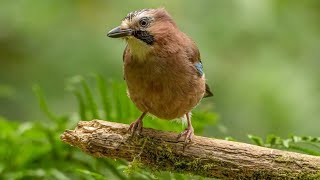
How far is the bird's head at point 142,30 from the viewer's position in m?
4.52

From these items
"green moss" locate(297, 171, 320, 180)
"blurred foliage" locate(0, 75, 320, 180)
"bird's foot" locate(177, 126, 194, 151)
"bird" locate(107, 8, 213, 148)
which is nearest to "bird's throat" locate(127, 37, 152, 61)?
"bird" locate(107, 8, 213, 148)

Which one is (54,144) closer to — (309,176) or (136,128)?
(136,128)

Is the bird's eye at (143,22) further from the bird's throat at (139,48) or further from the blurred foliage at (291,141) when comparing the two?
the blurred foliage at (291,141)

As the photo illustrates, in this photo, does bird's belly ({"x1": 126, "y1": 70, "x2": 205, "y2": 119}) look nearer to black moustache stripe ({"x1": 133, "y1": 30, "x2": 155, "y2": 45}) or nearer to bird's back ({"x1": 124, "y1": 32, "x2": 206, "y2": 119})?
bird's back ({"x1": 124, "y1": 32, "x2": 206, "y2": 119})

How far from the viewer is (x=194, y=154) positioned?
14.1ft

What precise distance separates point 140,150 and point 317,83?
3020mm

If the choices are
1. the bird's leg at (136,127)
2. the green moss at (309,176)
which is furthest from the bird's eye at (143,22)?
the green moss at (309,176)

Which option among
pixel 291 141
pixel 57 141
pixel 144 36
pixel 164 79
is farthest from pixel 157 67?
pixel 57 141

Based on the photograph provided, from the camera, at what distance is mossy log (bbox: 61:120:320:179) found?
409cm

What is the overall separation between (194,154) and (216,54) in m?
3.08

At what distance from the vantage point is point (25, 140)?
5.66 meters

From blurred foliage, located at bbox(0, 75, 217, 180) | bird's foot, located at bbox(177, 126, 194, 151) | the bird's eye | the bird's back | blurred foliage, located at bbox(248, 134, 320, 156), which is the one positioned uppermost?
the bird's eye

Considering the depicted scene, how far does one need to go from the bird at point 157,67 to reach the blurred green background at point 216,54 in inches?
74.6

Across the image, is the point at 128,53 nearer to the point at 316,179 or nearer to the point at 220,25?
the point at 316,179
